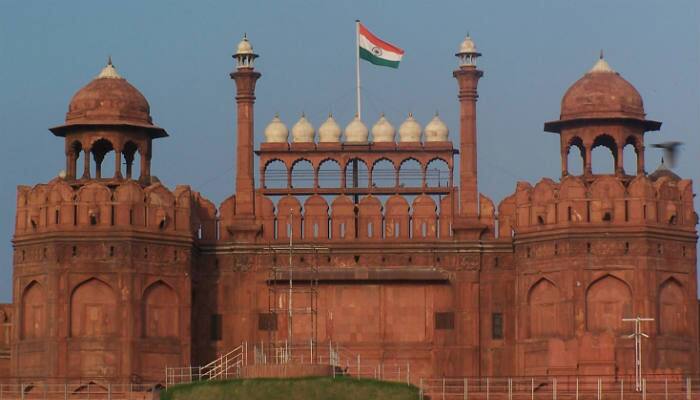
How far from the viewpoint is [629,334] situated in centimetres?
7762

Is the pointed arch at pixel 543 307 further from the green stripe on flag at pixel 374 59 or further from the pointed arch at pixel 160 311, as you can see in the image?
the pointed arch at pixel 160 311

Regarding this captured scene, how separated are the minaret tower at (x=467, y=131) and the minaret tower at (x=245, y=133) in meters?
7.48

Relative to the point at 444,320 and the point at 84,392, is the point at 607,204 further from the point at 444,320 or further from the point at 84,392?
the point at 84,392

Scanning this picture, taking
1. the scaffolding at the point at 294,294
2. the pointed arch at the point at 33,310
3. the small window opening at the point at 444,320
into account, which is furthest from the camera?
the small window opening at the point at 444,320

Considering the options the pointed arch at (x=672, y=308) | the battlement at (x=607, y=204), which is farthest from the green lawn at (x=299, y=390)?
the pointed arch at (x=672, y=308)

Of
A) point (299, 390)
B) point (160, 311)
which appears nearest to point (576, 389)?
point (299, 390)

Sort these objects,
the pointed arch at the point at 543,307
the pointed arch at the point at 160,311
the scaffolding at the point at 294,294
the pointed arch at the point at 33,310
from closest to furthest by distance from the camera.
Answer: the pointed arch at the point at 543,307
the pointed arch at the point at 160,311
the pointed arch at the point at 33,310
the scaffolding at the point at 294,294

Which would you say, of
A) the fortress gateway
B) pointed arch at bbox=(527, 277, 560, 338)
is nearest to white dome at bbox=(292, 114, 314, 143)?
the fortress gateway

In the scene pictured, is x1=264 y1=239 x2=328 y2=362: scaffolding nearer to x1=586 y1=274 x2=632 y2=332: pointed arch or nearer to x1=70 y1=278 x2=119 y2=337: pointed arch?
x1=70 y1=278 x2=119 y2=337: pointed arch

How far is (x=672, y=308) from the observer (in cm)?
7900

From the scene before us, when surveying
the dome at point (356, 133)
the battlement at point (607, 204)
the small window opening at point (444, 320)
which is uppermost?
the dome at point (356, 133)

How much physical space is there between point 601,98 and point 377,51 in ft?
30.3

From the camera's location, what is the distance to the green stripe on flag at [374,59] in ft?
280

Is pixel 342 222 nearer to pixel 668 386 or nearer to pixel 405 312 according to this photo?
pixel 405 312
